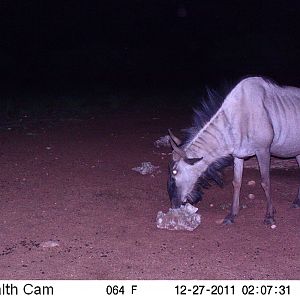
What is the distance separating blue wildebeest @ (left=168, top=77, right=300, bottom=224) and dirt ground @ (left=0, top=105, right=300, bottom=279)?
0.54 m

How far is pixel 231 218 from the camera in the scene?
24.2 feet

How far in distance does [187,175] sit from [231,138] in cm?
78

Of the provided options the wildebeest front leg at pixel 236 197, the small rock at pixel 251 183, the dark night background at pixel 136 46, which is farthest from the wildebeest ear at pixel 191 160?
the dark night background at pixel 136 46

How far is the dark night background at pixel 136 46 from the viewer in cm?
2327

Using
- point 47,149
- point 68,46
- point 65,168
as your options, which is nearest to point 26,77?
point 68,46

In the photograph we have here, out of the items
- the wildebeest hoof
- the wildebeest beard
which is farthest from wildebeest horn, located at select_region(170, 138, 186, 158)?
the wildebeest hoof

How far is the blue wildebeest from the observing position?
7.16 m

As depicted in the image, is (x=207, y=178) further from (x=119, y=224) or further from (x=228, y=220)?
(x=119, y=224)

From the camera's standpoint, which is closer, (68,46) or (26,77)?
(26,77)

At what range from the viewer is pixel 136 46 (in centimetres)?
3544

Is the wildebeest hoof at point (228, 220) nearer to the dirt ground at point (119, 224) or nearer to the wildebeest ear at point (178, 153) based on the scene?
the dirt ground at point (119, 224)

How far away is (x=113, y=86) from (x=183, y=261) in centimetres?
1702

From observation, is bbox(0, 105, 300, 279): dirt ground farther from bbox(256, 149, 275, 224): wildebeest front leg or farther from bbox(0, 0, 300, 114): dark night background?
bbox(0, 0, 300, 114): dark night background

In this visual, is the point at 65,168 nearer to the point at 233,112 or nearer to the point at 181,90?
the point at 233,112
